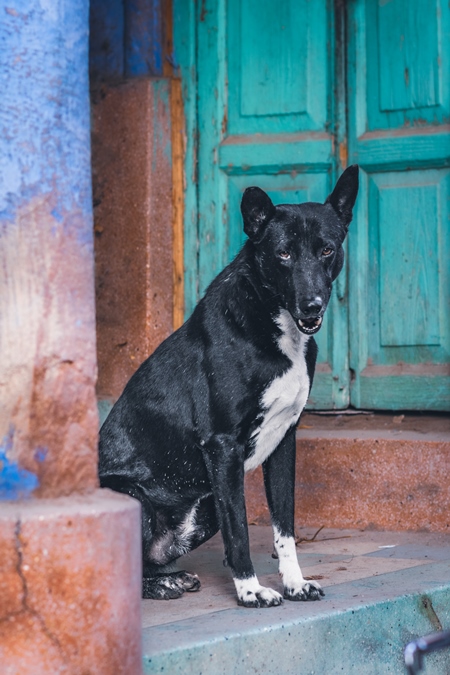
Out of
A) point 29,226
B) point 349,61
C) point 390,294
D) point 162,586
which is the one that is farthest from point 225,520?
point 349,61

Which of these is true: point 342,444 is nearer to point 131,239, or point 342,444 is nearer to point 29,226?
point 131,239

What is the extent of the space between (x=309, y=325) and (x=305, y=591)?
881 millimetres

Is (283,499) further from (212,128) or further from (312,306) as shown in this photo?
(212,128)

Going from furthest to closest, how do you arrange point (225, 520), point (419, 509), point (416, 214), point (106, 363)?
1. point (106, 363)
2. point (416, 214)
3. point (419, 509)
4. point (225, 520)

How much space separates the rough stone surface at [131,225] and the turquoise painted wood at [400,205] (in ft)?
3.28

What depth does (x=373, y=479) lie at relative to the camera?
177 inches

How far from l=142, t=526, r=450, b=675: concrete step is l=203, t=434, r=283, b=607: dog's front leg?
71 mm

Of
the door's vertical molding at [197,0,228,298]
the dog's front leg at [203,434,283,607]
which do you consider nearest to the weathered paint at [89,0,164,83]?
the door's vertical molding at [197,0,228,298]

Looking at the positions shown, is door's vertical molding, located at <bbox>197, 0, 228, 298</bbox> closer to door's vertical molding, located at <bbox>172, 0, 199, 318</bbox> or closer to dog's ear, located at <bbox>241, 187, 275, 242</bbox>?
door's vertical molding, located at <bbox>172, 0, 199, 318</bbox>

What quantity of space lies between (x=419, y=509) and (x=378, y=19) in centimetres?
246

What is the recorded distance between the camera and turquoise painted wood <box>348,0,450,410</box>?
→ 4805 millimetres

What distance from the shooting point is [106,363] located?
5230mm

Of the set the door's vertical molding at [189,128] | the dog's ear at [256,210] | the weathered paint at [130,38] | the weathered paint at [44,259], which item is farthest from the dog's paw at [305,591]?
the weathered paint at [130,38]

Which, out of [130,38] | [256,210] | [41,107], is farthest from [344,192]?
[130,38]
